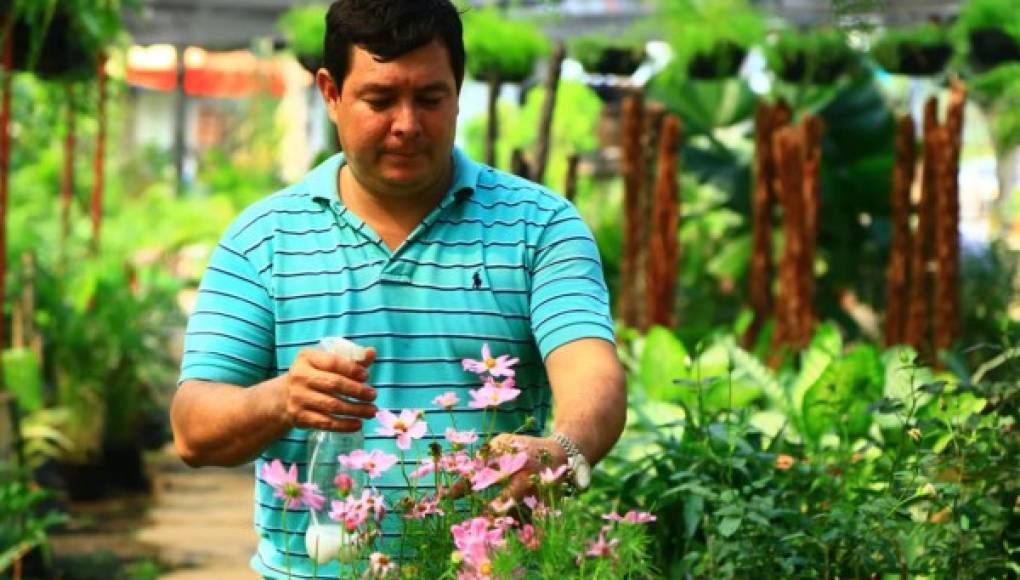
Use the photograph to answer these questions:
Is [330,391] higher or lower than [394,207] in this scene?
lower

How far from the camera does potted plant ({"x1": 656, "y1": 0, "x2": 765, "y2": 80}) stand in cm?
883

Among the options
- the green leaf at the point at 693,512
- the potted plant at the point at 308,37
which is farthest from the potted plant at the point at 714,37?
the green leaf at the point at 693,512

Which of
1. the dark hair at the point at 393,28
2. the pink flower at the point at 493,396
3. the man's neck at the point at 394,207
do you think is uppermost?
the dark hair at the point at 393,28

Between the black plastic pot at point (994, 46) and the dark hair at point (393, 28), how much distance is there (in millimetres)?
5911

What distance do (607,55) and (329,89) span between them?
6.19 meters

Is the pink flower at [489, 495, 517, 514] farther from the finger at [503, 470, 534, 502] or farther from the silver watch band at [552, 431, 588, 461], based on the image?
the silver watch band at [552, 431, 588, 461]

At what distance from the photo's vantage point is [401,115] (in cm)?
255

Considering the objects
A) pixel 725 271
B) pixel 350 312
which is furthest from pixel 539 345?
pixel 725 271

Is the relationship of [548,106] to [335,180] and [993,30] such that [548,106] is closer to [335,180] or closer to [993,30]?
[993,30]

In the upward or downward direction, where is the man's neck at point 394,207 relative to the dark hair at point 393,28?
downward

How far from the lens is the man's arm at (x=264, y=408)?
86.5 inches

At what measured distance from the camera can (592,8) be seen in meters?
12.2

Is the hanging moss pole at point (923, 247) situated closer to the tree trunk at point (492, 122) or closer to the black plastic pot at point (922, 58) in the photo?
the black plastic pot at point (922, 58)

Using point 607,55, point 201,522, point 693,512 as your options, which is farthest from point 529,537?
point 607,55
